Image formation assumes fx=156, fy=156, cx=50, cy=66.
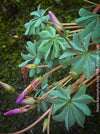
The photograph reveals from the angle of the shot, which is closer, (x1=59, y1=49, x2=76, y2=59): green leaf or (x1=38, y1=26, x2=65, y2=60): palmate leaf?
(x1=59, y1=49, x2=76, y2=59): green leaf

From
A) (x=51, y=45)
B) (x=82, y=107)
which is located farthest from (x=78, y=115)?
(x=51, y=45)

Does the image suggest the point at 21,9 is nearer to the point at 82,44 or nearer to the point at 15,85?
the point at 15,85

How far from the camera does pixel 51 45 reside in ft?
2.81

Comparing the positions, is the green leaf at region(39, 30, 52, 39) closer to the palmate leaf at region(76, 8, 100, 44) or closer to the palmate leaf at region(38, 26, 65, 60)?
the palmate leaf at region(38, 26, 65, 60)

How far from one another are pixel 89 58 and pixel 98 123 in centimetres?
80

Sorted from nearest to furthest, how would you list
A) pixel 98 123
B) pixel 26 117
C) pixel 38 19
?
pixel 38 19 → pixel 98 123 → pixel 26 117

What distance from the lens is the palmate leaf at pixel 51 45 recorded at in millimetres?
842

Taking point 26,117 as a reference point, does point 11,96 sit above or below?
→ above

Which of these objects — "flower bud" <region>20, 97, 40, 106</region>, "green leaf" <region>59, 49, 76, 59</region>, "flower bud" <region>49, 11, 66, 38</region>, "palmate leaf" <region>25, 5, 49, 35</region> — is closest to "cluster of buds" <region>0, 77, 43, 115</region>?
"flower bud" <region>20, 97, 40, 106</region>

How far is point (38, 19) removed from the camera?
105 cm

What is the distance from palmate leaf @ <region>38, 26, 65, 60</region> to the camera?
2.76 feet

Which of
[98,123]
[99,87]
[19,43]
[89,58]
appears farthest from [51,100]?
[19,43]

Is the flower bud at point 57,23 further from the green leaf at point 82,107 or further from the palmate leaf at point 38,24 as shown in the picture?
the palmate leaf at point 38,24

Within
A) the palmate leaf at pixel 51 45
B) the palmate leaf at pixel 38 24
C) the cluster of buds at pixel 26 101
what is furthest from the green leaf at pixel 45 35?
the cluster of buds at pixel 26 101
